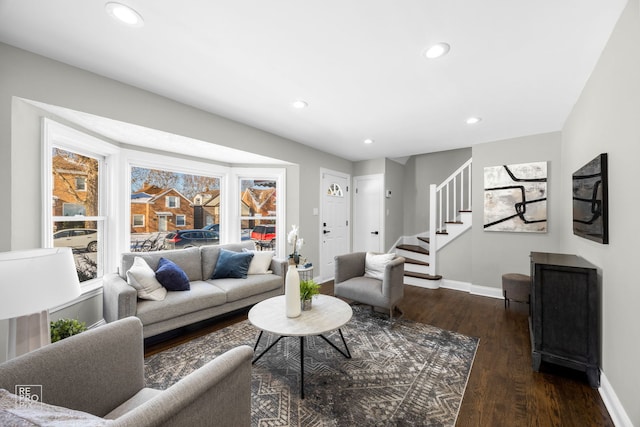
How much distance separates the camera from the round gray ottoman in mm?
3189

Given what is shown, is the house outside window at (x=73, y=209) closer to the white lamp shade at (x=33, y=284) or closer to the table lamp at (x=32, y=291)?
the table lamp at (x=32, y=291)

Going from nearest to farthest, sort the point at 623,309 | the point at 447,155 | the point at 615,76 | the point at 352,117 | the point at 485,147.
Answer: the point at 623,309
the point at 615,76
the point at 352,117
the point at 485,147
the point at 447,155

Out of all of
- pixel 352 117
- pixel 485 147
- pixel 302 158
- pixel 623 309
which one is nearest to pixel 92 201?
pixel 302 158

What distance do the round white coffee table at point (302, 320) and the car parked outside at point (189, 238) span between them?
2.03m

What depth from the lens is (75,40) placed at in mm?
1746

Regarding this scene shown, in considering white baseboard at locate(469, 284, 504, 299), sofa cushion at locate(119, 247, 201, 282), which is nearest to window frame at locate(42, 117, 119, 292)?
sofa cushion at locate(119, 247, 201, 282)

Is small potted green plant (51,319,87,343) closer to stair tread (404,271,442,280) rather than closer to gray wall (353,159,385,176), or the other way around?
stair tread (404,271,442,280)

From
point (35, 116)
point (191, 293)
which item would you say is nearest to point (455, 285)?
point (191, 293)

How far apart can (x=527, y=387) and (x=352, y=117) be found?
2.94 m

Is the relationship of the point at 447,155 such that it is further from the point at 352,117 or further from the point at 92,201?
the point at 92,201

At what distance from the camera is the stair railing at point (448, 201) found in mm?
4492

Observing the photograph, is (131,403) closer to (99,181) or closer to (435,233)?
(99,181)

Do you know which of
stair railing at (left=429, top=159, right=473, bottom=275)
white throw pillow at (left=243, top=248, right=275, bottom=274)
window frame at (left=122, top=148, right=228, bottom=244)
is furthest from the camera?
stair railing at (left=429, top=159, right=473, bottom=275)

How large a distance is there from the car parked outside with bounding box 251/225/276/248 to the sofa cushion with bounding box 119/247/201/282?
1.14 meters
